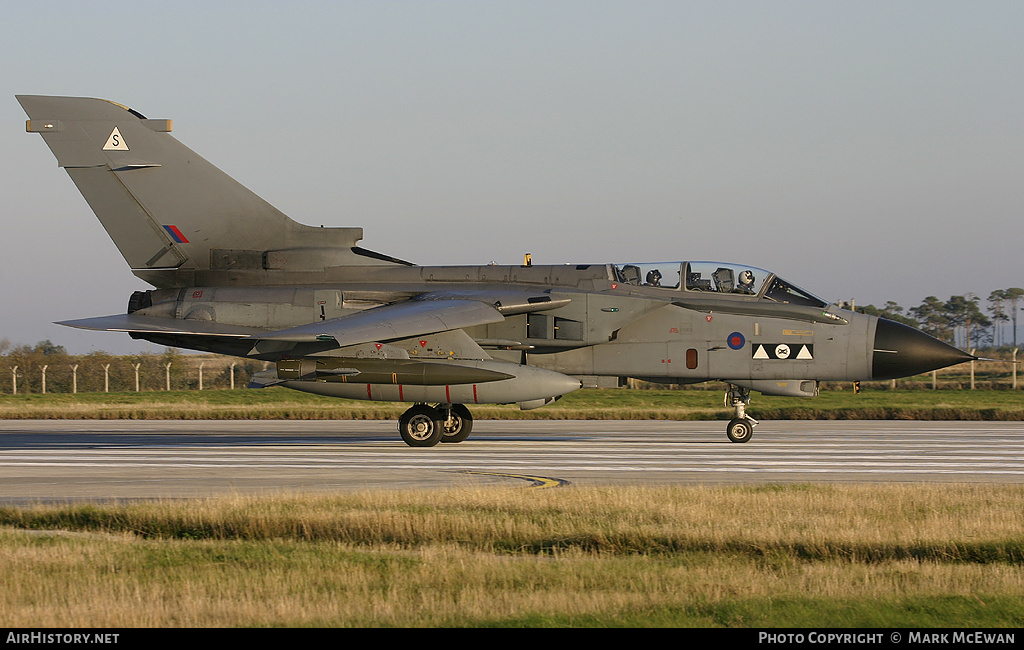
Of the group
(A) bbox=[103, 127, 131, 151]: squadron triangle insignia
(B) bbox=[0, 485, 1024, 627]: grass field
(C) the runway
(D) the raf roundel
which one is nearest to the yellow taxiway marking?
(C) the runway

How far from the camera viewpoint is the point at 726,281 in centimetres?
1902

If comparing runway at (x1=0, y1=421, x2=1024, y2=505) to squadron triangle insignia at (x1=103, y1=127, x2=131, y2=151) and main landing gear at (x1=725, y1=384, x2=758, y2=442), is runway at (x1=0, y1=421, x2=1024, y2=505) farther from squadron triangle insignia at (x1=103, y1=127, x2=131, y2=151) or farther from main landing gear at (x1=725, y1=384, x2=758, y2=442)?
squadron triangle insignia at (x1=103, y1=127, x2=131, y2=151)

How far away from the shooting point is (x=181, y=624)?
582 centimetres

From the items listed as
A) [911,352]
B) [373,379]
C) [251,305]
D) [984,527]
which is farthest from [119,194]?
[984,527]

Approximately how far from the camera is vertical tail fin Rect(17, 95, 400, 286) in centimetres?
1969

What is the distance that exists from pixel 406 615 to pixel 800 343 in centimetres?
1396

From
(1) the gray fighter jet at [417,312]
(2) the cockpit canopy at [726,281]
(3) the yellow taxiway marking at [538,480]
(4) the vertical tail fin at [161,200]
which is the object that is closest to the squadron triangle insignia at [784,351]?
(1) the gray fighter jet at [417,312]

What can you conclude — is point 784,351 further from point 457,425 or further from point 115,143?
point 115,143

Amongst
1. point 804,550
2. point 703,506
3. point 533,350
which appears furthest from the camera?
point 533,350

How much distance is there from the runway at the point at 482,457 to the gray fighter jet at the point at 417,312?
132 centimetres

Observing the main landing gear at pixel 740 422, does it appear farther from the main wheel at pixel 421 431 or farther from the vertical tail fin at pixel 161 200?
the vertical tail fin at pixel 161 200

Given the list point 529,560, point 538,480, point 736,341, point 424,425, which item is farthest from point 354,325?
point 529,560

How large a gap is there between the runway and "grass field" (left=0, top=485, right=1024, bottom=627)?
230 centimetres

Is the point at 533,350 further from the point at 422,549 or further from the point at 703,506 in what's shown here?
the point at 422,549
